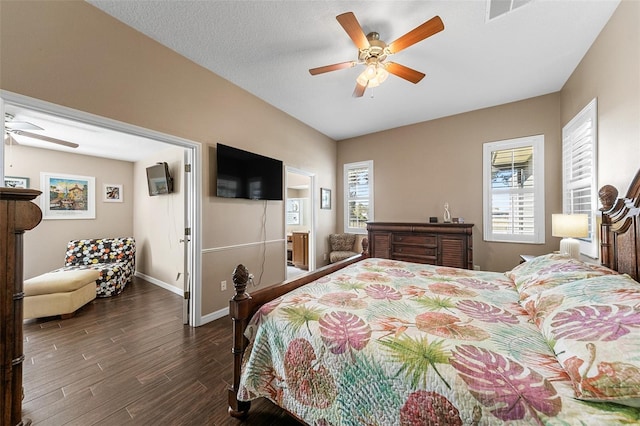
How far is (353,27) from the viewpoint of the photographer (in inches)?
67.9

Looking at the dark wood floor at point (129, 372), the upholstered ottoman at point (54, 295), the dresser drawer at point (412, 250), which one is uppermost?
the dresser drawer at point (412, 250)

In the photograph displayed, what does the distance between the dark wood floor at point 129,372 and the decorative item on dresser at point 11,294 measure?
1.77 feet

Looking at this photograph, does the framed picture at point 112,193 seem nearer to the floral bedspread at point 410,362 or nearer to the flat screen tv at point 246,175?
the flat screen tv at point 246,175

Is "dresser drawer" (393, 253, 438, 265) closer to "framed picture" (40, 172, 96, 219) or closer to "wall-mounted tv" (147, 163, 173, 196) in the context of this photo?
"wall-mounted tv" (147, 163, 173, 196)

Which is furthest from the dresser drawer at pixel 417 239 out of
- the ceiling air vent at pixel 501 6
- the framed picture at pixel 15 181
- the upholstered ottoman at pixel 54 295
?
the framed picture at pixel 15 181

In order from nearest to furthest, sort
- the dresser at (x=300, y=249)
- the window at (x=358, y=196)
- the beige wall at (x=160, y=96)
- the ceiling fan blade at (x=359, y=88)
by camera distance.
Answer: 1. the beige wall at (x=160, y=96)
2. the ceiling fan blade at (x=359, y=88)
3. the window at (x=358, y=196)
4. the dresser at (x=300, y=249)

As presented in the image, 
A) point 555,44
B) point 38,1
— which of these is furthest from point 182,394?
point 555,44

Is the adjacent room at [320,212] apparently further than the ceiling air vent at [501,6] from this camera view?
No

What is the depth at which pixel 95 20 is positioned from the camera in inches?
73.7

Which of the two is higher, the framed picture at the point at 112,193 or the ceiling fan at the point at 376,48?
the ceiling fan at the point at 376,48

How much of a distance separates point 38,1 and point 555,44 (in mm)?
4371

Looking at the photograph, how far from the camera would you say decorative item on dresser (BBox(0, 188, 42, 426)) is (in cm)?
105

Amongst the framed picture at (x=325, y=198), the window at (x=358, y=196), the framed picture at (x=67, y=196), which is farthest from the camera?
the window at (x=358, y=196)

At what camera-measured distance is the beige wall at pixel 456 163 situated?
3.24m
